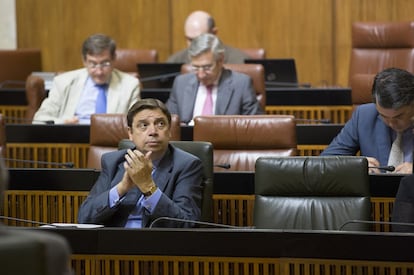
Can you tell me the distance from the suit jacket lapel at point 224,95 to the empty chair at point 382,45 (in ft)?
7.56

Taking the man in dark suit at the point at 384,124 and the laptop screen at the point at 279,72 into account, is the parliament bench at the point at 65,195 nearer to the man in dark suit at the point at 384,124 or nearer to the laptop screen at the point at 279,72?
the man in dark suit at the point at 384,124

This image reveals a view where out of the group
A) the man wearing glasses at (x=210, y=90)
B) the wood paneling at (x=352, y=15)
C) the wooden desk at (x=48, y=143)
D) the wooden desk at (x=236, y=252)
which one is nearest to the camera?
the wooden desk at (x=236, y=252)

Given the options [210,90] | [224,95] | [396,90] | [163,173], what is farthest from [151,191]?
[210,90]

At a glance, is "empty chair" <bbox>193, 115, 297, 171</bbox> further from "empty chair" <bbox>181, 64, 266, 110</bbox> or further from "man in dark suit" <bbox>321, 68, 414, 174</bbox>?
"empty chair" <bbox>181, 64, 266, 110</bbox>

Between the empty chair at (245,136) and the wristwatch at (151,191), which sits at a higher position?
the empty chair at (245,136)

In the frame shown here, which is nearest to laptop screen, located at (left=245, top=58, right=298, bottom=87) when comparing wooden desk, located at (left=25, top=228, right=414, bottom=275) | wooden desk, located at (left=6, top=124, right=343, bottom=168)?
wooden desk, located at (left=6, top=124, right=343, bottom=168)

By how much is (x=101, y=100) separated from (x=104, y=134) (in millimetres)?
1270

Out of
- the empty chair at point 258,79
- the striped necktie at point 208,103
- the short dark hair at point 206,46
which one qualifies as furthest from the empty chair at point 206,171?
the empty chair at point 258,79

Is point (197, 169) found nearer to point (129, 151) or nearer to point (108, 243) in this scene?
point (129, 151)

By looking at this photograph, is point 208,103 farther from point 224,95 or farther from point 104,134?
point 104,134

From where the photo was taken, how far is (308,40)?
10.0 metres

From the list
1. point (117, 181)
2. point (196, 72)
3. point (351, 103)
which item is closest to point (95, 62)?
point (196, 72)

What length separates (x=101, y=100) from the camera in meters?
6.66

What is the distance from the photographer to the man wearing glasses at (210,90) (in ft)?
20.8
